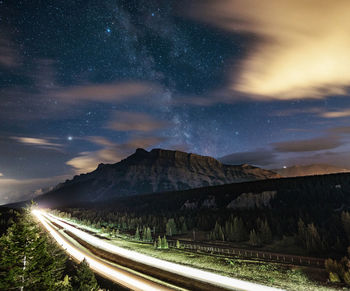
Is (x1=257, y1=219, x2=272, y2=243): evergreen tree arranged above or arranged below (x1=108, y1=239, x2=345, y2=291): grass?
below

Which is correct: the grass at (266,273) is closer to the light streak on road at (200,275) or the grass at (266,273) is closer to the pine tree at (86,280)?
the light streak on road at (200,275)

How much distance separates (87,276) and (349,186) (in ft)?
524

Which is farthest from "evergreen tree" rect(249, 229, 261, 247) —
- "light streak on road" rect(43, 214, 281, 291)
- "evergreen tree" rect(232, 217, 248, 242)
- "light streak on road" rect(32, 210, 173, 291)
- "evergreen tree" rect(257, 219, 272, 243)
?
"light streak on road" rect(32, 210, 173, 291)

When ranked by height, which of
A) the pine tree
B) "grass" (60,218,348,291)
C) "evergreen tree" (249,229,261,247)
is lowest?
"evergreen tree" (249,229,261,247)

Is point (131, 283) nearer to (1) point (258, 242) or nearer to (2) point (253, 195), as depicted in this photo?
(1) point (258, 242)

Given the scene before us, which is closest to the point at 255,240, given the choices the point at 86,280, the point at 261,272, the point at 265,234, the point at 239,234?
the point at 265,234

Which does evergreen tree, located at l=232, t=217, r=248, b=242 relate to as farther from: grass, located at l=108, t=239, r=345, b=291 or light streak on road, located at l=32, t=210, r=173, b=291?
light streak on road, located at l=32, t=210, r=173, b=291

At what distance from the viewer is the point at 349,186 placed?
450ft

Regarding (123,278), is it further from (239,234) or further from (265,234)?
(265,234)

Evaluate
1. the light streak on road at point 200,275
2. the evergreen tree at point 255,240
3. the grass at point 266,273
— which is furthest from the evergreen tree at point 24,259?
the evergreen tree at point 255,240

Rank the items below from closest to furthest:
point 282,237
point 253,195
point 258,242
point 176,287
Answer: point 176,287
point 258,242
point 282,237
point 253,195

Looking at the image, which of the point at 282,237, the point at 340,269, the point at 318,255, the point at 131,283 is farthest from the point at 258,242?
the point at 131,283

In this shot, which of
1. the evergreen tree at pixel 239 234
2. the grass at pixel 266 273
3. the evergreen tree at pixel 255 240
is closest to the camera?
the grass at pixel 266 273

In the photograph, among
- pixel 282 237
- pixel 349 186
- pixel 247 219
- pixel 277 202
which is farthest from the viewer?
pixel 277 202
